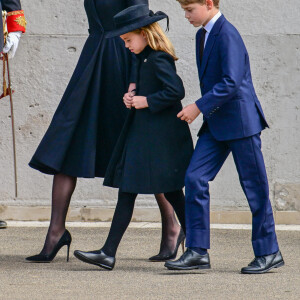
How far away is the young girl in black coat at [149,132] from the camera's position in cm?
534

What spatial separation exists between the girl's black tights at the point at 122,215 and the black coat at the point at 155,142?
0.09 m

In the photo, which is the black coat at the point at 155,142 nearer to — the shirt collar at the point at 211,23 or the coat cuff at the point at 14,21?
the shirt collar at the point at 211,23

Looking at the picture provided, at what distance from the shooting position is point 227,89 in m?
5.07

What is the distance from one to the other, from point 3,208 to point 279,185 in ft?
7.16

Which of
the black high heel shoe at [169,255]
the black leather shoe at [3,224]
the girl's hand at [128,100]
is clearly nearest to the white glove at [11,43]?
the black leather shoe at [3,224]

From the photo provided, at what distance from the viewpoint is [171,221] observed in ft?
19.3

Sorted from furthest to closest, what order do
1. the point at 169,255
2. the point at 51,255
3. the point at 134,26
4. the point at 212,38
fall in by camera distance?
the point at 169,255 → the point at 51,255 → the point at 134,26 → the point at 212,38

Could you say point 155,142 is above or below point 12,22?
below

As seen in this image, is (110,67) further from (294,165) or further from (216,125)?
(294,165)

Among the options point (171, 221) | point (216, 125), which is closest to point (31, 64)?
point (171, 221)

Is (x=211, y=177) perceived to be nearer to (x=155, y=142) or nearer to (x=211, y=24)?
(x=155, y=142)

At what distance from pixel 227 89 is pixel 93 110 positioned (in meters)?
1.00

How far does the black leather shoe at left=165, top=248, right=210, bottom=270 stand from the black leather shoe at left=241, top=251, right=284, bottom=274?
223 mm

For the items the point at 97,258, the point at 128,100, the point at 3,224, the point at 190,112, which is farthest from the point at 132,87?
the point at 3,224
